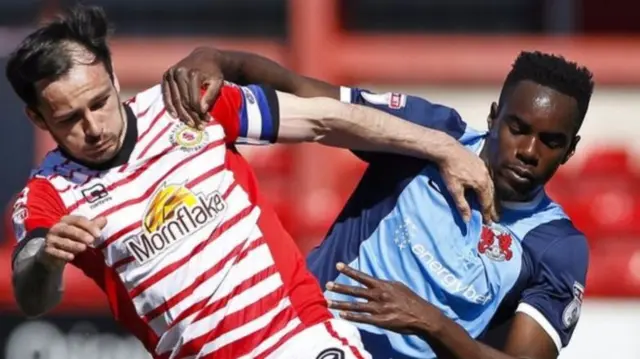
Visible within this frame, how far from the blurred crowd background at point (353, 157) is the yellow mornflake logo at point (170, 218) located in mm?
3129

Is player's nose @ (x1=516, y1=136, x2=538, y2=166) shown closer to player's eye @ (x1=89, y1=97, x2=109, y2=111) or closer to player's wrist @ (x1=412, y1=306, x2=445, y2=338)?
player's wrist @ (x1=412, y1=306, x2=445, y2=338)

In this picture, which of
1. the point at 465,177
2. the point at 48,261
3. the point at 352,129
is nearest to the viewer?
the point at 48,261

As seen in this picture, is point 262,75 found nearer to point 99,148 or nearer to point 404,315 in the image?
point 99,148

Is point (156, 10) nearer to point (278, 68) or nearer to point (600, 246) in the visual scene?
point (600, 246)

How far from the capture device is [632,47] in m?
9.16

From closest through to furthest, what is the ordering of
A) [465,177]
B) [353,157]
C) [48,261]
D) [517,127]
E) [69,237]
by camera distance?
[69,237]
[48,261]
[465,177]
[517,127]
[353,157]

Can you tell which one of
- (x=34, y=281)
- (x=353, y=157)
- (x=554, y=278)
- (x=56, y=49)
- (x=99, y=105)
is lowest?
(x=353, y=157)

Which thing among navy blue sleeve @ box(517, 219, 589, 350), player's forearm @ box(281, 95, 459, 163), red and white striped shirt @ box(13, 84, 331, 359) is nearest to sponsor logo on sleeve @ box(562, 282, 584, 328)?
navy blue sleeve @ box(517, 219, 589, 350)

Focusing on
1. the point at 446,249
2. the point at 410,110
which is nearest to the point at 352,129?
the point at 410,110

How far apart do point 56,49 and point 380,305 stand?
39.1 inches

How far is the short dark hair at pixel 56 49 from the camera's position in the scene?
4457 millimetres

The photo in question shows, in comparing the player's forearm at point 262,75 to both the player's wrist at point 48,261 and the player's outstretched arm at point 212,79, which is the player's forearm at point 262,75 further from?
the player's wrist at point 48,261

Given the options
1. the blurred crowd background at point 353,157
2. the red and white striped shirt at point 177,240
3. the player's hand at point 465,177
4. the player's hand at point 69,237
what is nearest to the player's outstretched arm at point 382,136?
the player's hand at point 465,177

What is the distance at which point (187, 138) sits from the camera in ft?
15.0
